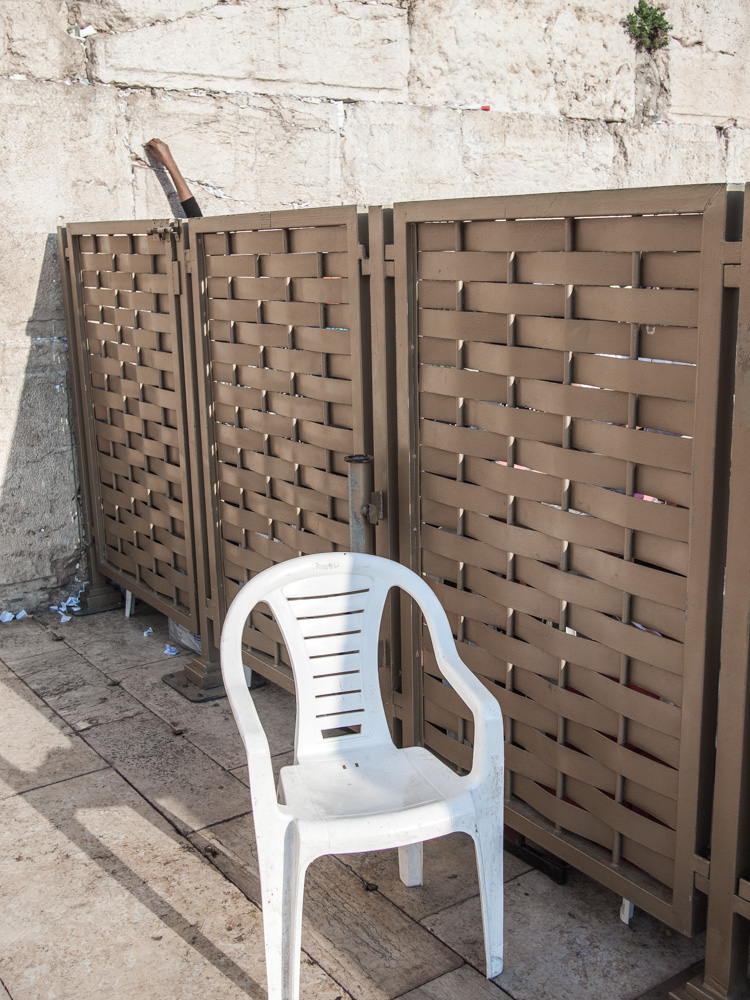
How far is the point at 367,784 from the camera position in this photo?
8.16 feet

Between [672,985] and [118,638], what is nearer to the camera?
[672,985]

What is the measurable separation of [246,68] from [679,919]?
5.02 m

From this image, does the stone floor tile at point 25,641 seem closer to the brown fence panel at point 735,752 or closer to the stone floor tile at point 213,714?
the stone floor tile at point 213,714

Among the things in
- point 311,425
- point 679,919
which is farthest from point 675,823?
point 311,425

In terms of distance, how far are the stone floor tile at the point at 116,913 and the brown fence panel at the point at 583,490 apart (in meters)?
0.86

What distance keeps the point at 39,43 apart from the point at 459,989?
15.7ft

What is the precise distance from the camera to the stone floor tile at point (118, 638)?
15.2 feet

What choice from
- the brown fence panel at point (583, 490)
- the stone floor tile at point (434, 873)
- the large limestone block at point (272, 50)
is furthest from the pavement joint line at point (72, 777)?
the large limestone block at point (272, 50)

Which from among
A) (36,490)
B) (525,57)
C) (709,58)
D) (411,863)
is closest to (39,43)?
(36,490)

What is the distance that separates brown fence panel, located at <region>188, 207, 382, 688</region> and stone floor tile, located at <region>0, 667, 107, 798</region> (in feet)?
2.50

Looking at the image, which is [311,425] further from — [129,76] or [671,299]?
[129,76]

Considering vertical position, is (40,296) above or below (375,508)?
above

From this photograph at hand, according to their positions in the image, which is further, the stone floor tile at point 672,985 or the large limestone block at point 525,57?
the large limestone block at point 525,57

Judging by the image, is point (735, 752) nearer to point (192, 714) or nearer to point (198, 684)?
point (192, 714)
